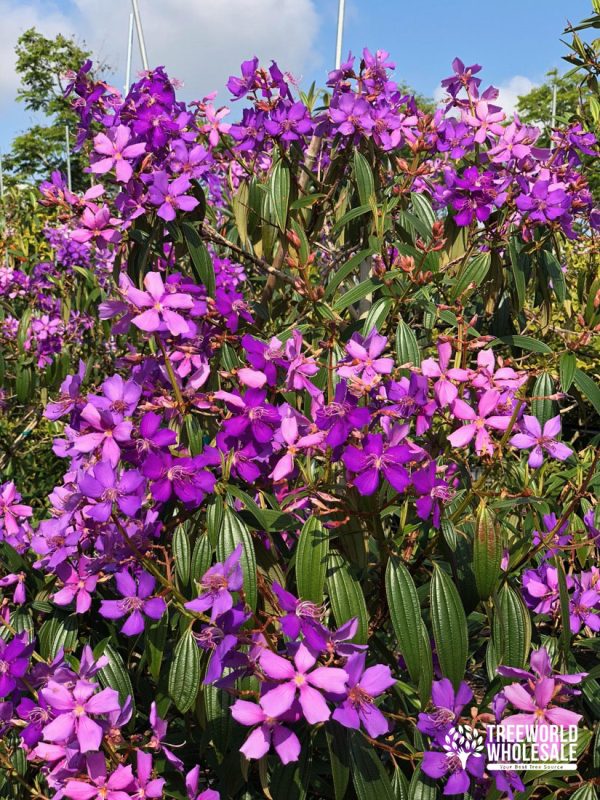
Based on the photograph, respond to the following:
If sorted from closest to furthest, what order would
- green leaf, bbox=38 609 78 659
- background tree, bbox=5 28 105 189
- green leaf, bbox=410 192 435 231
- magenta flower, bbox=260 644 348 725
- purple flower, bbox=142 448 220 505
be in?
magenta flower, bbox=260 644 348 725
purple flower, bbox=142 448 220 505
green leaf, bbox=38 609 78 659
green leaf, bbox=410 192 435 231
background tree, bbox=5 28 105 189

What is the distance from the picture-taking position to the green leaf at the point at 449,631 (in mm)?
1012

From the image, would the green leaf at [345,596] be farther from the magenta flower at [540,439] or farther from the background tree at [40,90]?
the background tree at [40,90]

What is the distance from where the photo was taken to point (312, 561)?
3.22 ft

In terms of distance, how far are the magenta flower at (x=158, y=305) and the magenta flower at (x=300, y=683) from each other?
0.56 m

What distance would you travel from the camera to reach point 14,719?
114 centimetres

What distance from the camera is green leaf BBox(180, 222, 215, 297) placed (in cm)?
139

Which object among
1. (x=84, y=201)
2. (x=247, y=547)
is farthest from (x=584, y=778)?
(x=84, y=201)

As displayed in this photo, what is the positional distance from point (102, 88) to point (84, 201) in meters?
0.36

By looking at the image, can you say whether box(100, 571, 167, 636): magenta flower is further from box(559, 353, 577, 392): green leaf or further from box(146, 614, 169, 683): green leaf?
box(559, 353, 577, 392): green leaf

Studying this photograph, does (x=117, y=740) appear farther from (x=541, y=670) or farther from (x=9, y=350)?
(x=9, y=350)

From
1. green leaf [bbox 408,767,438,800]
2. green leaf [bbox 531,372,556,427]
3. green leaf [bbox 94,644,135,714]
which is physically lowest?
green leaf [bbox 408,767,438,800]

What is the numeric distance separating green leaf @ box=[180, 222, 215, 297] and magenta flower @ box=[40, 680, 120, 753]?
2.39 ft

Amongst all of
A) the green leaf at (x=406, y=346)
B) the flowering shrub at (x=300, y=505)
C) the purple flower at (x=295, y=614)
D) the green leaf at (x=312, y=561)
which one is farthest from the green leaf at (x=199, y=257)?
the purple flower at (x=295, y=614)

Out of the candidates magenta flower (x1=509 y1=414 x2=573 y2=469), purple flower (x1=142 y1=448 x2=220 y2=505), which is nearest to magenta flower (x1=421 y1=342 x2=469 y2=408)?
magenta flower (x1=509 y1=414 x2=573 y2=469)
